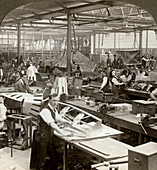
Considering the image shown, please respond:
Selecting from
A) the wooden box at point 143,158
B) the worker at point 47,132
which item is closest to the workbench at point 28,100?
the worker at point 47,132

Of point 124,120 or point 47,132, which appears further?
point 124,120

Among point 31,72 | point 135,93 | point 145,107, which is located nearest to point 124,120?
point 145,107

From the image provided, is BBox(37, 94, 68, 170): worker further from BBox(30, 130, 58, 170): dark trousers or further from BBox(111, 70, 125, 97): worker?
BBox(111, 70, 125, 97): worker

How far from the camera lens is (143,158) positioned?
3242mm

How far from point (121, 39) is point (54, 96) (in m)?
11.7

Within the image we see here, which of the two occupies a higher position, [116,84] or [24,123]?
[116,84]

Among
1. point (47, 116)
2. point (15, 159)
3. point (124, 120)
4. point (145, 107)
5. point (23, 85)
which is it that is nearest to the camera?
point (47, 116)

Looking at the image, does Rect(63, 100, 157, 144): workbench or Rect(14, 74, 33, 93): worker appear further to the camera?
Rect(14, 74, 33, 93): worker

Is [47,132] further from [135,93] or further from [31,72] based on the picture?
[135,93]

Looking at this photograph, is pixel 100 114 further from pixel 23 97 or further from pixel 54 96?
pixel 23 97

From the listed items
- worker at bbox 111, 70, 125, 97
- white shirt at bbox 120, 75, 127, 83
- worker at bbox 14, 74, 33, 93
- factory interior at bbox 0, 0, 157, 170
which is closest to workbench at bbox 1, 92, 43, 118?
factory interior at bbox 0, 0, 157, 170

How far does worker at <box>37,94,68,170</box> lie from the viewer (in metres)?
5.06

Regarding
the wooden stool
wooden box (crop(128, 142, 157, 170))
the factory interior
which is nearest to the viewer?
wooden box (crop(128, 142, 157, 170))

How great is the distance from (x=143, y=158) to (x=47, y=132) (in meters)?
2.16
